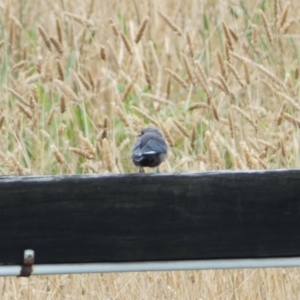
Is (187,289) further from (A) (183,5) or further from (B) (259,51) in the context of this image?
(A) (183,5)

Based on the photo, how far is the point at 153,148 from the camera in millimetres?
2039

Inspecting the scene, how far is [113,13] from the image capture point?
176 inches

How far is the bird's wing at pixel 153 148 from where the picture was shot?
2020 mm

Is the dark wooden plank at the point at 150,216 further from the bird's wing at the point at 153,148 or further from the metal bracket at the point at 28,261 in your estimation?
the bird's wing at the point at 153,148

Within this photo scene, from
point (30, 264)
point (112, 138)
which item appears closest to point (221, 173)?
point (30, 264)

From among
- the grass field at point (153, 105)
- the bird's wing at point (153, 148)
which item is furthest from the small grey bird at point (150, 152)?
the grass field at point (153, 105)

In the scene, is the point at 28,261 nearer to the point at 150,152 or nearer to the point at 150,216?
the point at 150,216

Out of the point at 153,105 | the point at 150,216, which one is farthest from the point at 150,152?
the point at 153,105

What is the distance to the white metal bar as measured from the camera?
1.45 metres

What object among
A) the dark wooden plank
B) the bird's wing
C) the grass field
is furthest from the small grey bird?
the dark wooden plank

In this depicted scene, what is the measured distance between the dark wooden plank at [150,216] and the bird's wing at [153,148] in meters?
0.52

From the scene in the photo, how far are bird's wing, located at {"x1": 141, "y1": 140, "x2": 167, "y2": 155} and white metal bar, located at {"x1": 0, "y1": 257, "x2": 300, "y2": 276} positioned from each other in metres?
0.56

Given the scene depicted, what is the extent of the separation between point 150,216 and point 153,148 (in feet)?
1.88

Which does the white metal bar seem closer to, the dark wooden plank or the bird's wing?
the dark wooden plank
